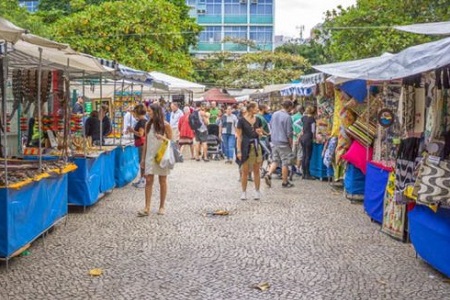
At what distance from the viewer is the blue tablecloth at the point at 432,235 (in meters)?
5.51

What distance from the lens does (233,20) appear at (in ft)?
207

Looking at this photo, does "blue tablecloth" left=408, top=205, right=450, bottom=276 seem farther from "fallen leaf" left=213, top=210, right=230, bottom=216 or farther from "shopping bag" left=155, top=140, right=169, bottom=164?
"shopping bag" left=155, top=140, right=169, bottom=164

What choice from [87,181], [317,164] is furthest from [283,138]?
[87,181]

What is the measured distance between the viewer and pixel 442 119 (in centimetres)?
602

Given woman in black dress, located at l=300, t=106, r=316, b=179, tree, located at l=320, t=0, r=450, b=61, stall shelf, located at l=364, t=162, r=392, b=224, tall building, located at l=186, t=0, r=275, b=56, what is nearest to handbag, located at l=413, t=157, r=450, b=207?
stall shelf, located at l=364, t=162, r=392, b=224

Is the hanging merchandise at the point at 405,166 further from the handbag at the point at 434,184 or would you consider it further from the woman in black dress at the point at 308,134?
the woman in black dress at the point at 308,134

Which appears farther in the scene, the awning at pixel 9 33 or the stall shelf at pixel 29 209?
the stall shelf at pixel 29 209

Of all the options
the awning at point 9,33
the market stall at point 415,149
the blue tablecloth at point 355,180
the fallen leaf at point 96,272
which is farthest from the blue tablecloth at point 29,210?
the blue tablecloth at point 355,180

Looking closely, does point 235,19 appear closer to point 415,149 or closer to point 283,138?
point 283,138

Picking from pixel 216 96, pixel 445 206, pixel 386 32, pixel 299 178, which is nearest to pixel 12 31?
pixel 445 206

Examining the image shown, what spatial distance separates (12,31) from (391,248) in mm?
4739

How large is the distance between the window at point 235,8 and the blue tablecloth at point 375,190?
56.2 metres

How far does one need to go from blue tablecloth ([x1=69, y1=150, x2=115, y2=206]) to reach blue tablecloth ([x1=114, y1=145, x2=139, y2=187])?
4.62 feet

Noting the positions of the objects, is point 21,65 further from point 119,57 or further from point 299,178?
point 119,57
